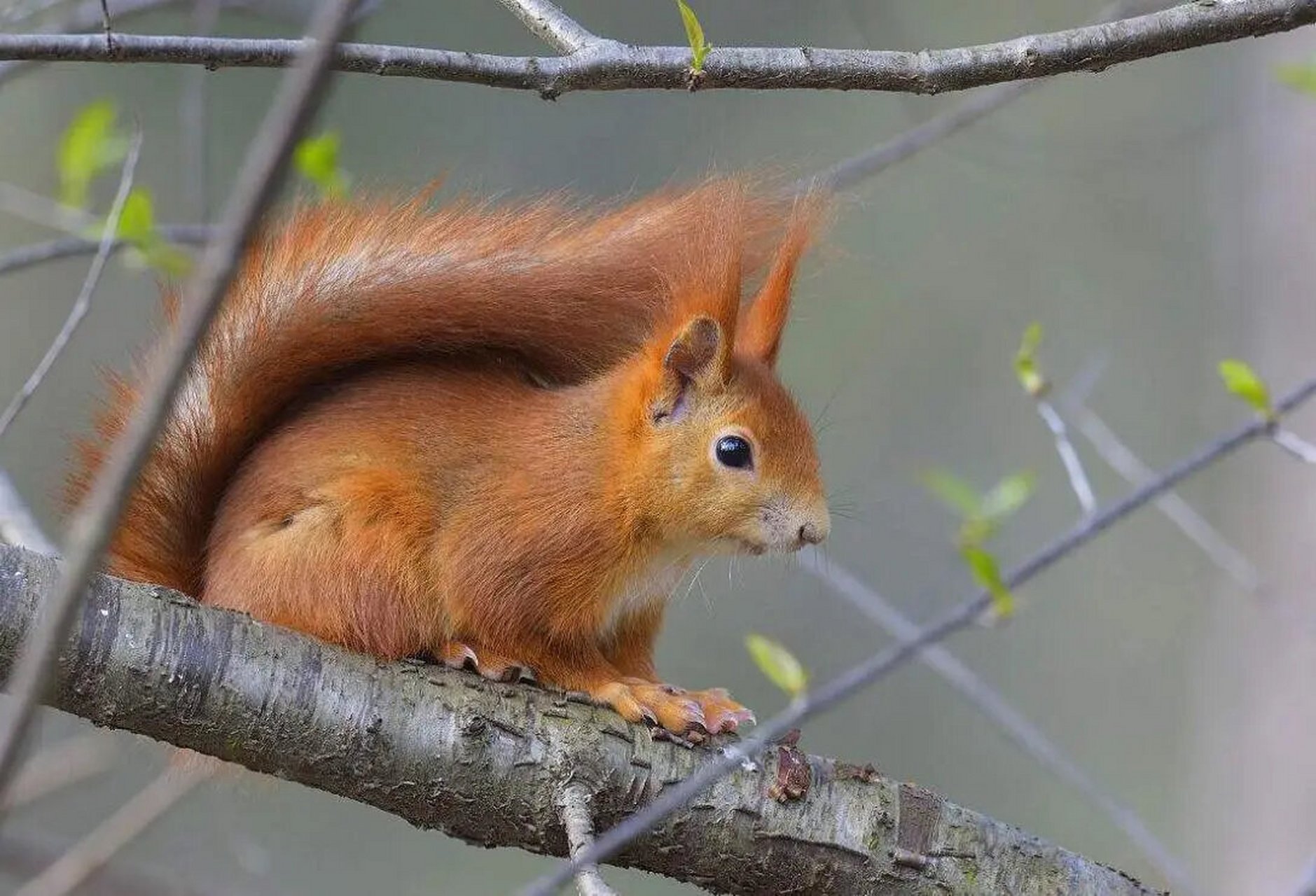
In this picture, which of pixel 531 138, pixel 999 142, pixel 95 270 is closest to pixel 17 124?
pixel 531 138

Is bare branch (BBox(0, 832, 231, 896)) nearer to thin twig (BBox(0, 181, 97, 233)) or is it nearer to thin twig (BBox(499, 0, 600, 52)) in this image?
thin twig (BBox(0, 181, 97, 233))

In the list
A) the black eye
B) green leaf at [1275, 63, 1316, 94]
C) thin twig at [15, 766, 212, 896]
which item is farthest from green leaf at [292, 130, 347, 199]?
green leaf at [1275, 63, 1316, 94]

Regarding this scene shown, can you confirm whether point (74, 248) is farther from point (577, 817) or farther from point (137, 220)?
point (577, 817)

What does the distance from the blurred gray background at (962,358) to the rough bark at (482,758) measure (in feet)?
6.56

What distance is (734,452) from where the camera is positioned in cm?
184

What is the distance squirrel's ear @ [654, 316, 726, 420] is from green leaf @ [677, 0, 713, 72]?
0.58 m

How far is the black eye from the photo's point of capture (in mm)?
1835

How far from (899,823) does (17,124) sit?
346cm

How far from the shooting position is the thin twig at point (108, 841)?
2.21 m

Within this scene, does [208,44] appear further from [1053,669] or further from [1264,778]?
[1053,669]

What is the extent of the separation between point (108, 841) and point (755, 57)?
1649 mm

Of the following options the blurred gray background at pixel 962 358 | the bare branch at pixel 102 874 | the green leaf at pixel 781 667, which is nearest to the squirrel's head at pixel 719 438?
the green leaf at pixel 781 667

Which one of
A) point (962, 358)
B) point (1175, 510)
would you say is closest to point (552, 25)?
point (1175, 510)

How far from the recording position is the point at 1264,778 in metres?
3.34
